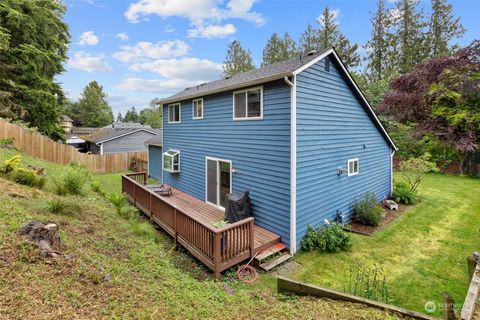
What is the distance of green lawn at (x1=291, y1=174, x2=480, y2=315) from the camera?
16.5 feet

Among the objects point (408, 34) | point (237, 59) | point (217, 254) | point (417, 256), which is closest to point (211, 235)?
point (217, 254)

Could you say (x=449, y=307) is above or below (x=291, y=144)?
below

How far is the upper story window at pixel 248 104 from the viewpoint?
742 cm

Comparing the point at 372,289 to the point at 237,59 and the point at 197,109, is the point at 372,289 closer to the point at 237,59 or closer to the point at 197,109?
the point at 197,109

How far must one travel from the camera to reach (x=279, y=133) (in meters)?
6.75

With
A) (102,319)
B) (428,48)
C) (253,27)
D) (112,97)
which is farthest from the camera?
(112,97)

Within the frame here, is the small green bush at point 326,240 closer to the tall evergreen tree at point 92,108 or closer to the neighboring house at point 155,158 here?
the neighboring house at point 155,158

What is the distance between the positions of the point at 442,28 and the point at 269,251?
29.7 meters

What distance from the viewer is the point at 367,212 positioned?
8281 mm

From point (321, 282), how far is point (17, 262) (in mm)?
5119

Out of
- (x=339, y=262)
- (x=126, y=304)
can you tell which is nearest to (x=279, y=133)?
(x=339, y=262)

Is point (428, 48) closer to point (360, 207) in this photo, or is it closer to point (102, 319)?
point (360, 207)

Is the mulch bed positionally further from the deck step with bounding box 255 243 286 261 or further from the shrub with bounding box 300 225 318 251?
the deck step with bounding box 255 243 286 261

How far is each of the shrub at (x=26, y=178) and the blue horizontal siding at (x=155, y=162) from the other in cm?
821
